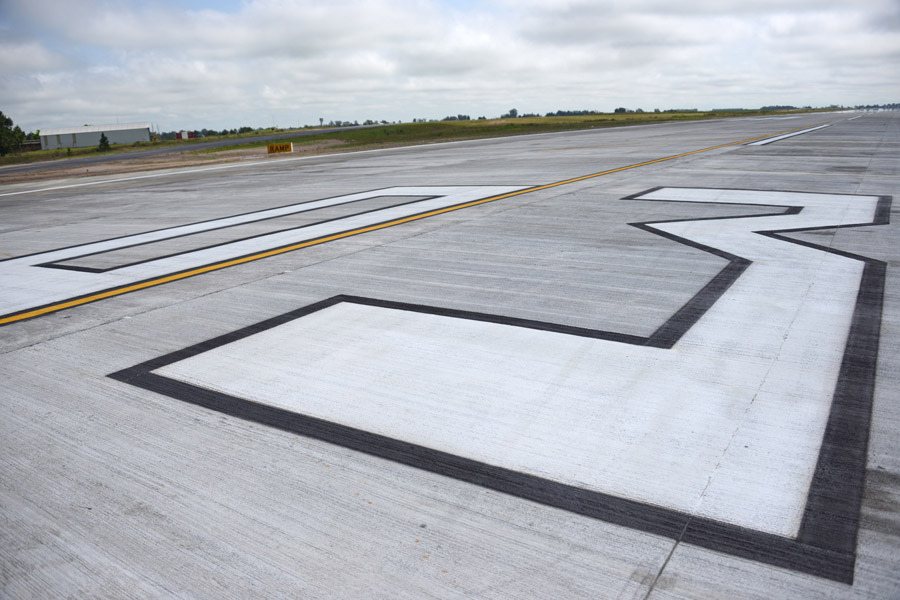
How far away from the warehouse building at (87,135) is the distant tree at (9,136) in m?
3.80

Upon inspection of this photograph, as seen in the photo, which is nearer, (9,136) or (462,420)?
(462,420)

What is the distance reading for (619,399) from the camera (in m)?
3.67

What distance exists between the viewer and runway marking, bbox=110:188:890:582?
2730 mm

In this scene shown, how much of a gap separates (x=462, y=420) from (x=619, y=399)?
954 millimetres

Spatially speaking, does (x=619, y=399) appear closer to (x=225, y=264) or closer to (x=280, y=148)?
(x=225, y=264)

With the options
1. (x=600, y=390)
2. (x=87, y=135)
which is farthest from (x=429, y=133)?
(x=87, y=135)

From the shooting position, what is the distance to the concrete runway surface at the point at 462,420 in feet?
8.00

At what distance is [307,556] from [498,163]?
19351mm

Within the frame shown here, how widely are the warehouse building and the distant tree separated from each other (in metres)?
3.80

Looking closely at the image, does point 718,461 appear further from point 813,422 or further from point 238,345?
A: point 238,345

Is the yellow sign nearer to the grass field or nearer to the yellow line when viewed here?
the grass field

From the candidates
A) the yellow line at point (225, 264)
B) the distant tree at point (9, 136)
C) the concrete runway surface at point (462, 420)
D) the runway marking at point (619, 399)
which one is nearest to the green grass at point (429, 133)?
the yellow line at point (225, 264)

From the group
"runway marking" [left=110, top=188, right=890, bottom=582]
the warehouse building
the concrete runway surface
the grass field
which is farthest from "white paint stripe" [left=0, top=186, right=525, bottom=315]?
the warehouse building

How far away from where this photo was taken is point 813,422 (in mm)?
3381
